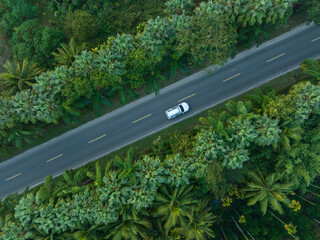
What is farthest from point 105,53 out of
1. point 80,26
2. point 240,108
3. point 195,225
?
point 195,225

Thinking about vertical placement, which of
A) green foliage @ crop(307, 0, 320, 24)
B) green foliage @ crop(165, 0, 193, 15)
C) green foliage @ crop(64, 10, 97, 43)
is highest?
green foliage @ crop(64, 10, 97, 43)

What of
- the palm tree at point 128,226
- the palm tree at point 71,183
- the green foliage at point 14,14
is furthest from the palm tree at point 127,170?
the green foliage at point 14,14

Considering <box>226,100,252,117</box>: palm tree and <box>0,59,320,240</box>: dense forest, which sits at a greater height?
<box>226,100,252,117</box>: palm tree

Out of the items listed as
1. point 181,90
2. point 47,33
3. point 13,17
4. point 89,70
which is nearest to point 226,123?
point 181,90

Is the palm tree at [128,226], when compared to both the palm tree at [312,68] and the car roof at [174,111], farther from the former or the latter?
the palm tree at [312,68]

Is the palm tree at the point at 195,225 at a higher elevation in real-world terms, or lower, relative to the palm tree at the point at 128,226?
lower

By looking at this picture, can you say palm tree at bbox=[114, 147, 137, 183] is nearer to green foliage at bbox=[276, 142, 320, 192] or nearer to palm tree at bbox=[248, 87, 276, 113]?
palm tree at bbox=[248, 87, 276, 113]

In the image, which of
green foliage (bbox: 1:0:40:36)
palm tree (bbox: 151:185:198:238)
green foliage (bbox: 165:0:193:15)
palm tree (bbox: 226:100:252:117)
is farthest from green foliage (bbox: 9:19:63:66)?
palm tree (bbox: 226:100:252:117)
